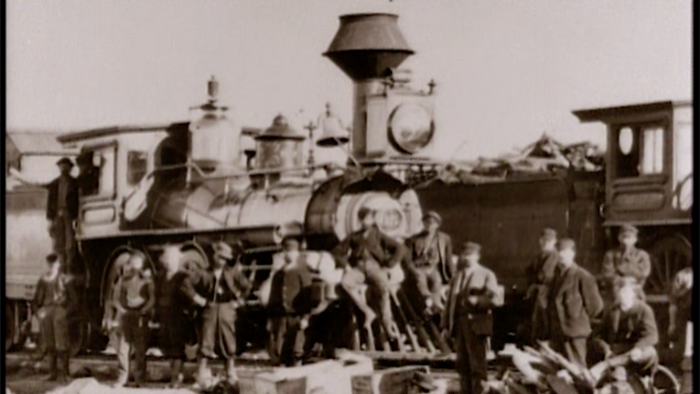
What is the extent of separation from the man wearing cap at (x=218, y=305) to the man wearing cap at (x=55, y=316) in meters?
0.69

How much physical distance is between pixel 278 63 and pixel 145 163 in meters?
1.22

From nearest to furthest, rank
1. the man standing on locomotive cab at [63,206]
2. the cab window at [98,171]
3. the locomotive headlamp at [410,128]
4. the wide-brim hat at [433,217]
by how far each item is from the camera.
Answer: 1. the locomotive headlamp at [410,128]
2. the wide-brim hat at [433,217]
3. the cab window at [98,171]
4. the man standing on locomotive cab at [63,206]

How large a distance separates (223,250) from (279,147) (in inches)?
21.4

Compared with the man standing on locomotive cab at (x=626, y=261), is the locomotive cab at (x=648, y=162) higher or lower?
higher

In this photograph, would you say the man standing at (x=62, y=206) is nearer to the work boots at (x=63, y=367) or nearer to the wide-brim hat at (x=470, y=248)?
the work boots at (x=63, y=367)

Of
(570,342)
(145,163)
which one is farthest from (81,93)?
(570,342)

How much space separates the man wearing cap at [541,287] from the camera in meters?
5.61

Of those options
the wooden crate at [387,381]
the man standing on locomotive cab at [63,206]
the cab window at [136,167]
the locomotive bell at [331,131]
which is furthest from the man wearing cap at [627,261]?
the man standing on locomotive cab at [63,206]

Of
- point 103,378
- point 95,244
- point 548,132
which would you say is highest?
point 548,132

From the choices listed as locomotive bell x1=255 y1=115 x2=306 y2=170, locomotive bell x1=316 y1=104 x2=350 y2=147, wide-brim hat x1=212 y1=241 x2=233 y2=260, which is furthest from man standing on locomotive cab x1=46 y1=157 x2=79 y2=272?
locomotive bell x1=316 y1=104 x2=350 y2=147

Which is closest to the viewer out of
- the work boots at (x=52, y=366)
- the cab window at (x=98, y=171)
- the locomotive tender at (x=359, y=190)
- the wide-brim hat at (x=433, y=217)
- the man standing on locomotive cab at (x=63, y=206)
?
the locomotive tender at (x=359, y=190)

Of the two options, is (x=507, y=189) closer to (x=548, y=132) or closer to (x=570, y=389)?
(x=548, y=132)

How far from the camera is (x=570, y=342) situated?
5.51 meters

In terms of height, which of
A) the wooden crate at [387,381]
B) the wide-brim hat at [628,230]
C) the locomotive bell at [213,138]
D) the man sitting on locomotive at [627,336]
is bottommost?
the wooden crate at [387,381]
